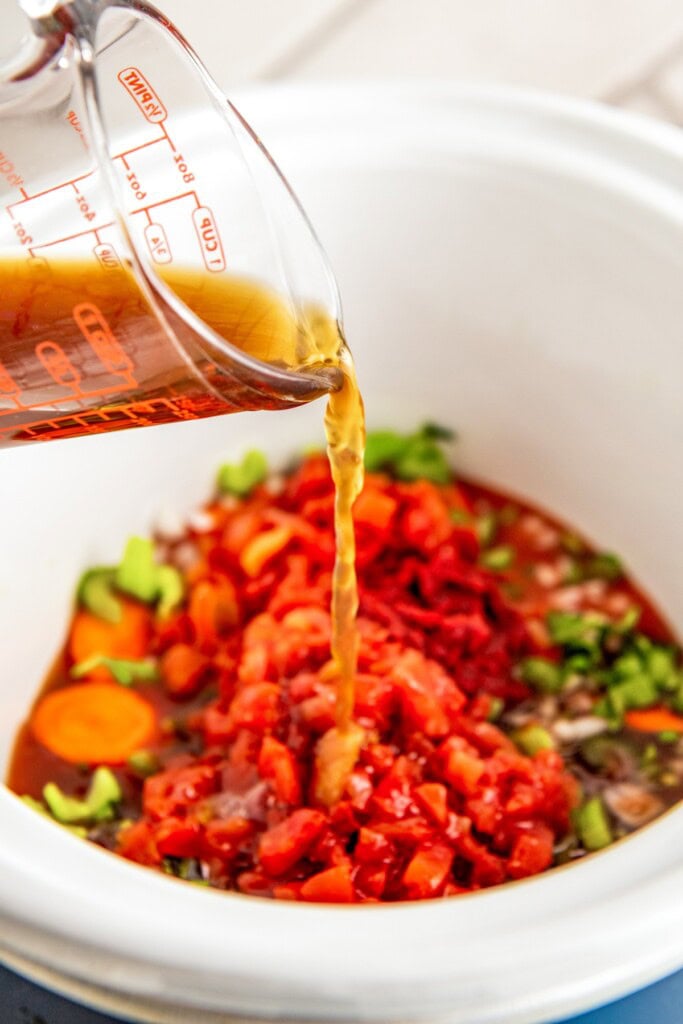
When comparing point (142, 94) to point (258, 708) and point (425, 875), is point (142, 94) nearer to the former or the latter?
point (258, 708)

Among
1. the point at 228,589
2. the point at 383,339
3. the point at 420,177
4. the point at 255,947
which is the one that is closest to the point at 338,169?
the point at 420,177

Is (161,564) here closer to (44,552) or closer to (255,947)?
(44,552)

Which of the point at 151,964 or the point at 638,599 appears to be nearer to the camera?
the point at 151,964

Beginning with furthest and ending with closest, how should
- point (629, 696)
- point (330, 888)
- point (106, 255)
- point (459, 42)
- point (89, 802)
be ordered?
point (459, 42) < point (629, 696) < point (89, 802) < point (330, 888) < point (106, 255)

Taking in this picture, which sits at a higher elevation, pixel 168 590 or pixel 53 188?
pixel 53 188

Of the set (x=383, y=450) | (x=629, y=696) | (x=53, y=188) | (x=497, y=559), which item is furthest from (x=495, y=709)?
(x=53, y=188)

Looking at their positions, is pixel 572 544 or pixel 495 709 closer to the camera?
pixel 495 709

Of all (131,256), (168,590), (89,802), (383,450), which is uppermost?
(131,256)

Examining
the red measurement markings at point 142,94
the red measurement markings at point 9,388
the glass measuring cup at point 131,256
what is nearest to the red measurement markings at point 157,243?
the glass measuring cup at point 131,256
